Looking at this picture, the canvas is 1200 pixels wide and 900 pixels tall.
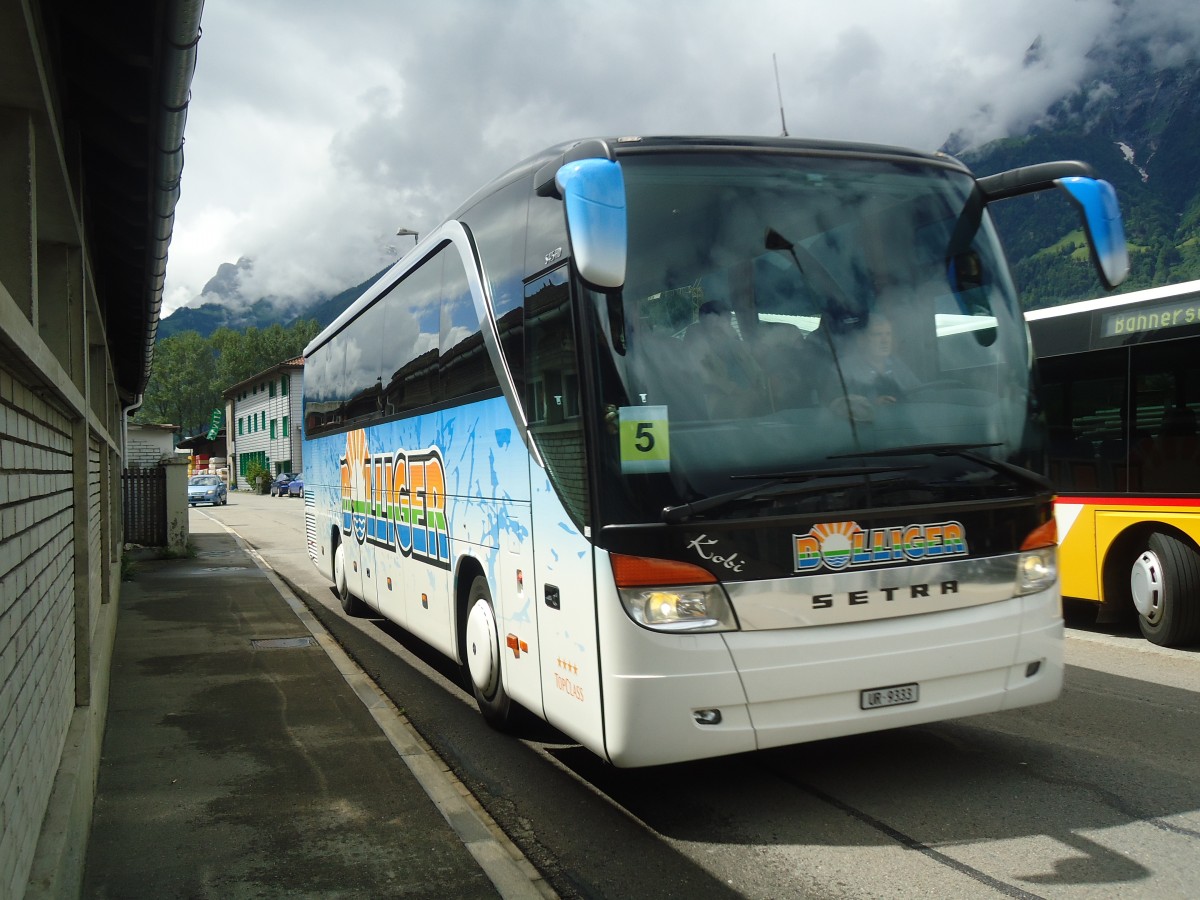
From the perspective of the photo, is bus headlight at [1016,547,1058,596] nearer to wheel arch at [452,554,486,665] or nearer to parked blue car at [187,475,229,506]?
wheel arch at [452,554,486,665]

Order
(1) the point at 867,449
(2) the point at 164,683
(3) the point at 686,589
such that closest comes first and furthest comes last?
(3) the point at 686,589, (1) the point at 867,449, (2) the point at 164,683

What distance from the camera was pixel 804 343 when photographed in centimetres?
467

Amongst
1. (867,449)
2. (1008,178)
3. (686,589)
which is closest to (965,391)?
(867,449)

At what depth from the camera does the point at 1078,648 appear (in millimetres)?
8656

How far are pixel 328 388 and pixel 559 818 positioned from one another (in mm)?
7906

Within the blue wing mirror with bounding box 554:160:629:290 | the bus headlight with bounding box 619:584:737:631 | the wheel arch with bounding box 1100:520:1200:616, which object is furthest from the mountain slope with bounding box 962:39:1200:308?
the blue wing mirror with bounding box 554:160:629:290

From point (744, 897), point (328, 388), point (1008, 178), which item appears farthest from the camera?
point (328, 388)

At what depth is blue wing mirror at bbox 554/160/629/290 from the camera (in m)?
3.87

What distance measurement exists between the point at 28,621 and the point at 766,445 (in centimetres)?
285

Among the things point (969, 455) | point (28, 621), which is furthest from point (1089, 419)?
point (28, 621)

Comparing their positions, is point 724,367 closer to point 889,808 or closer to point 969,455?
point 969,455

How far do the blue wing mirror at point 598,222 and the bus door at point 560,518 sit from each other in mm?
715

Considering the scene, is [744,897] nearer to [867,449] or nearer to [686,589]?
[686,589]

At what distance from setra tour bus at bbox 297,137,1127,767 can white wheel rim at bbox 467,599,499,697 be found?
394mm
